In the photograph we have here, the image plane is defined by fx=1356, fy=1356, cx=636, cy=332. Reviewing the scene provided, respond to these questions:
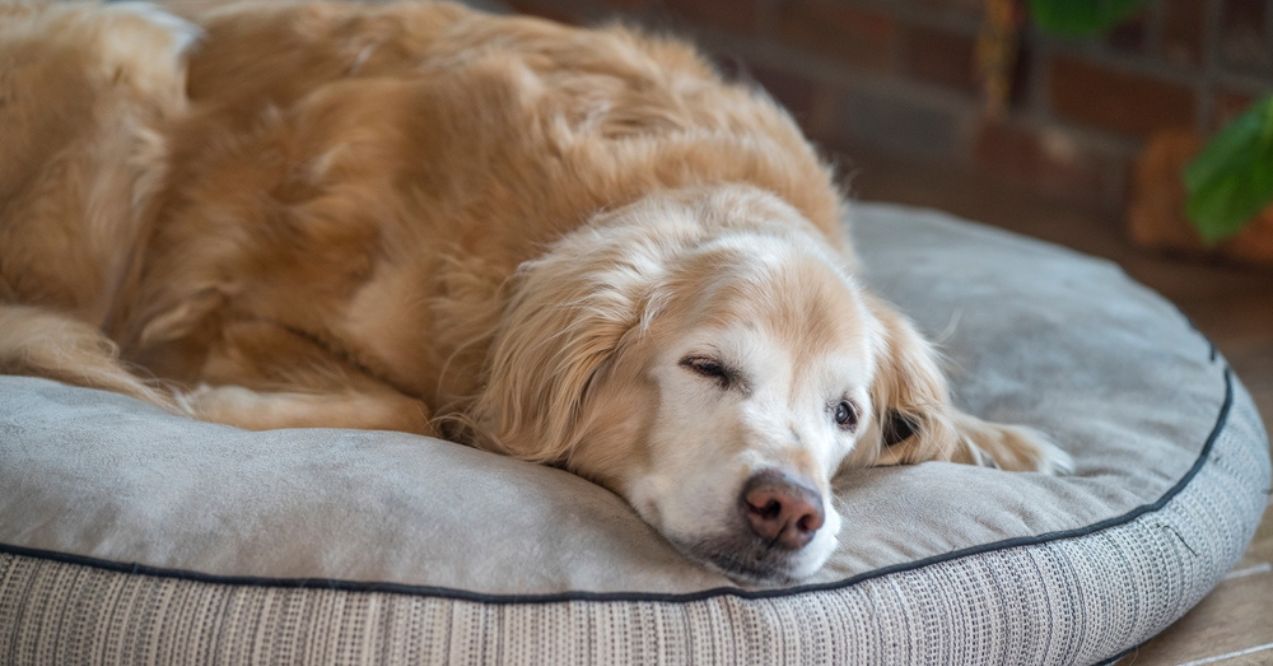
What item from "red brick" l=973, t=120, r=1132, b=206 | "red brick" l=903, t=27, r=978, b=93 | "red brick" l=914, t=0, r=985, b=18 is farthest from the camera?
"red brick" l=903, t=27, r=978, b=93

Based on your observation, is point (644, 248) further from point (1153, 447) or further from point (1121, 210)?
point (1121, 210)

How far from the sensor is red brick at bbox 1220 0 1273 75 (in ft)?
12.4

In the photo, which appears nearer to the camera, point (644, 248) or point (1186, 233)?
point (644, 248)

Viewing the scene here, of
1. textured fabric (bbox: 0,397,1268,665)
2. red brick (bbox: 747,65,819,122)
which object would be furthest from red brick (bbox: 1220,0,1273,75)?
textured fabric (bbox: 0,397,1268,665)

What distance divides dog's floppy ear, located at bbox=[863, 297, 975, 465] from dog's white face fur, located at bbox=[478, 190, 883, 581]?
0.12 ft

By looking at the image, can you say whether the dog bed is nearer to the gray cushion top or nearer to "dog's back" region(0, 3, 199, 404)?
the gray cushion top

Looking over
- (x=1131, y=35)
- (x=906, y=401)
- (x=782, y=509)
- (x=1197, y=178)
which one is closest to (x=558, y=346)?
(x=782, y=509)

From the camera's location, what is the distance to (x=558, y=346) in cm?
192

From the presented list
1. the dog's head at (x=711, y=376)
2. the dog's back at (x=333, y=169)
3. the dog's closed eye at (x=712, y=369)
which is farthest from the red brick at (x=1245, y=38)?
the dog's closed eye at (x=712, y=369)

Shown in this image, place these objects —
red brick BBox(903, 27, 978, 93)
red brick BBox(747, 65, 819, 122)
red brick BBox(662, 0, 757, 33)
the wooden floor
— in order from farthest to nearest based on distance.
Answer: red brick BBox(662, 0, 757, 33) → red brick BBox(747, 65, 819, 122) → red brick BBox(903, 27, 978, 93) → the wooden floor

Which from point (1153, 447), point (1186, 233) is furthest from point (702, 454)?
point (1186, 233)

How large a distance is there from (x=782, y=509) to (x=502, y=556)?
1.12ft

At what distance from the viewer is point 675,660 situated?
5.08 feet

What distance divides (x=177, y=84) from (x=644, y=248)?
111cm
